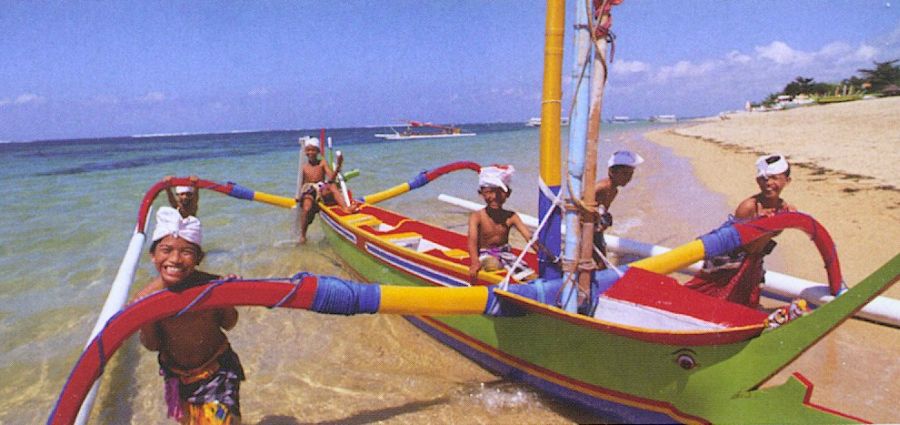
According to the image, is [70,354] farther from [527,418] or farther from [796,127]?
[796,127]

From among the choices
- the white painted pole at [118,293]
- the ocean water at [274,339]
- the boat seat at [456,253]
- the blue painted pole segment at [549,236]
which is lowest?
the ocean water at [274,339]

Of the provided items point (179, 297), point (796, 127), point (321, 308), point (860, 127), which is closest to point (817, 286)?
point (321, 308)

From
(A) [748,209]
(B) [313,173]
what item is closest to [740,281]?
(A) [748,209]

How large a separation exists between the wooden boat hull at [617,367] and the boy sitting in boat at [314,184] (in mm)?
4551

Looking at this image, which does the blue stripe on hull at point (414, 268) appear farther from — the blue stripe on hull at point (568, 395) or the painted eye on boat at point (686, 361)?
the painted eye on boat at point (686, 361)

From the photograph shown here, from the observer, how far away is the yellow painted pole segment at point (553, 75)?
3088 millimetres

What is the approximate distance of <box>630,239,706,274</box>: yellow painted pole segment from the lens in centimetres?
397

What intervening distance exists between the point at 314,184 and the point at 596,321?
6794 mm

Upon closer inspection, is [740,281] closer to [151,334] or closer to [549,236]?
[549,236]

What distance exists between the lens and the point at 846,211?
8109mm

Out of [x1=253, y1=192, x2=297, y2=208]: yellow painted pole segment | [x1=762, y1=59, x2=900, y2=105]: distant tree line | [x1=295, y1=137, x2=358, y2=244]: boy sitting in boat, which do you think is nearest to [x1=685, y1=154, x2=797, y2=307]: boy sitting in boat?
[x1=295, y1=137, x2=358, y2=244]: boy sitting in boat

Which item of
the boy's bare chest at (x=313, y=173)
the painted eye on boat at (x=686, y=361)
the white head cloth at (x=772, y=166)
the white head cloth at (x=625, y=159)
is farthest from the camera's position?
the boy's bare chest at (x=313, y=173)

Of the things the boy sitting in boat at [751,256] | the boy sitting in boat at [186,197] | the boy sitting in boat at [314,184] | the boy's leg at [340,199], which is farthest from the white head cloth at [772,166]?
the boy sitting in boat at [186,197]

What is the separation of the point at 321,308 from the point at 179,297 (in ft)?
2.46
